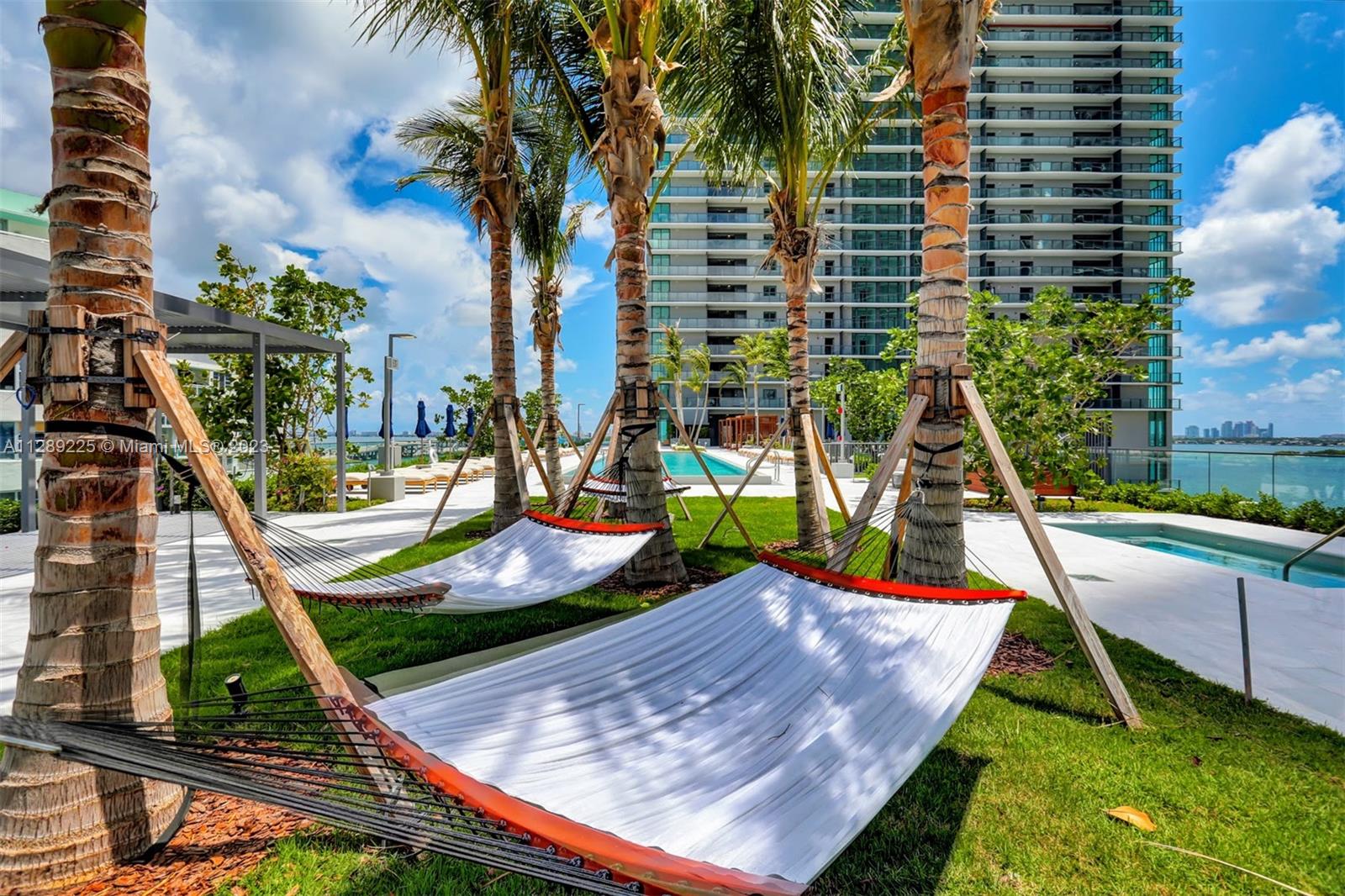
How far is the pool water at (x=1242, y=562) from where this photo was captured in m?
7.12

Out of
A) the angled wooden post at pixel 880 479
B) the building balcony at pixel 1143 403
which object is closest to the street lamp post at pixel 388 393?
the angled wooden post at pixel 880 479

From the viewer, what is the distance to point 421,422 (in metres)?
19.9

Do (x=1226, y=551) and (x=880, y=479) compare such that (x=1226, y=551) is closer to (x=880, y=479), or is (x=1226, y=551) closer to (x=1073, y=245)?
(x=880, y=479)

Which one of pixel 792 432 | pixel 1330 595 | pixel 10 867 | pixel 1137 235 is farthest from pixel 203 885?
pixel 1137 235

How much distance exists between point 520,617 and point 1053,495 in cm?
1175

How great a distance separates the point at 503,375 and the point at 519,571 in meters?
3.85

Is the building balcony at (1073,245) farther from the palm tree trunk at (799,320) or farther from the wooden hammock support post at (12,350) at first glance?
the wooden hammock support post at (12,350)

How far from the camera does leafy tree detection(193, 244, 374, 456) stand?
11.5m

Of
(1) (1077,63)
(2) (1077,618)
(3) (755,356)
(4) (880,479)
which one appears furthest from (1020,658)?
(1) (1077,63)

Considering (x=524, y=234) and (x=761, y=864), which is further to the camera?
(x=524, y=234)

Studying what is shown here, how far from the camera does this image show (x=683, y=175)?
4494cm

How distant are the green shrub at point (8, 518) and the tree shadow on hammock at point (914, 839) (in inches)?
477

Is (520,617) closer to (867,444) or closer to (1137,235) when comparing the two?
(867,444)

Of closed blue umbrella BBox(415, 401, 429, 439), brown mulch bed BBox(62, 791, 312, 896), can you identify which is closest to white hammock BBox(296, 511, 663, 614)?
brown mulch bed BBox(62, 791, 312, 896)
